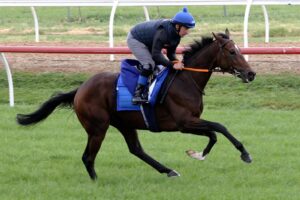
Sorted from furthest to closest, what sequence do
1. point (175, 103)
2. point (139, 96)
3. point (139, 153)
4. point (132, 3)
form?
point (132, 3), point (139, 153), point (139, 96), point (175, 103)

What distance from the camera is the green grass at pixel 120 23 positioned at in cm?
1923

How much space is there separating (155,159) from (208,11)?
→ 22.4 metres

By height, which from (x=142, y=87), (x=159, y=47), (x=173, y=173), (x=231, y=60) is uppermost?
Answer: (x=159, y=47)

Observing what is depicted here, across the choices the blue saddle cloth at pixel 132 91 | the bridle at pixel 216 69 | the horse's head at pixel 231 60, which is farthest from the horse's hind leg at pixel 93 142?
the horse's head at pixel 231 60

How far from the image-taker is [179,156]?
987cm

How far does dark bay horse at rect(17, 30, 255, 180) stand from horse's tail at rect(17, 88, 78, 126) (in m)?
0.11

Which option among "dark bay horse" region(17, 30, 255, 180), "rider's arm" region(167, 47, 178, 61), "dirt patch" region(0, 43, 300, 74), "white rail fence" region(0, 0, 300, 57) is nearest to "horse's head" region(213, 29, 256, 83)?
"dark bay horse" region(17, 30, 255, 180)

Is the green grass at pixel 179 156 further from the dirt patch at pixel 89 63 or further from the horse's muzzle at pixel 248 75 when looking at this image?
the horse's muzzle at pixel 248 75

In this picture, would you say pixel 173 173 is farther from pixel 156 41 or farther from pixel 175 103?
pixel 156 41

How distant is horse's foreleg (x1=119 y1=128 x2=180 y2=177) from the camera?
351 inches

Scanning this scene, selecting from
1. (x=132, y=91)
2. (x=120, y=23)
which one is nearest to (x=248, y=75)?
(x=132, y=91)

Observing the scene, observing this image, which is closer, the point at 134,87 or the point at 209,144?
the point at 209,144

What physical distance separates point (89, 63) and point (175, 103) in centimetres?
657

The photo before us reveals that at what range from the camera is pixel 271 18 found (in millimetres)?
25797
